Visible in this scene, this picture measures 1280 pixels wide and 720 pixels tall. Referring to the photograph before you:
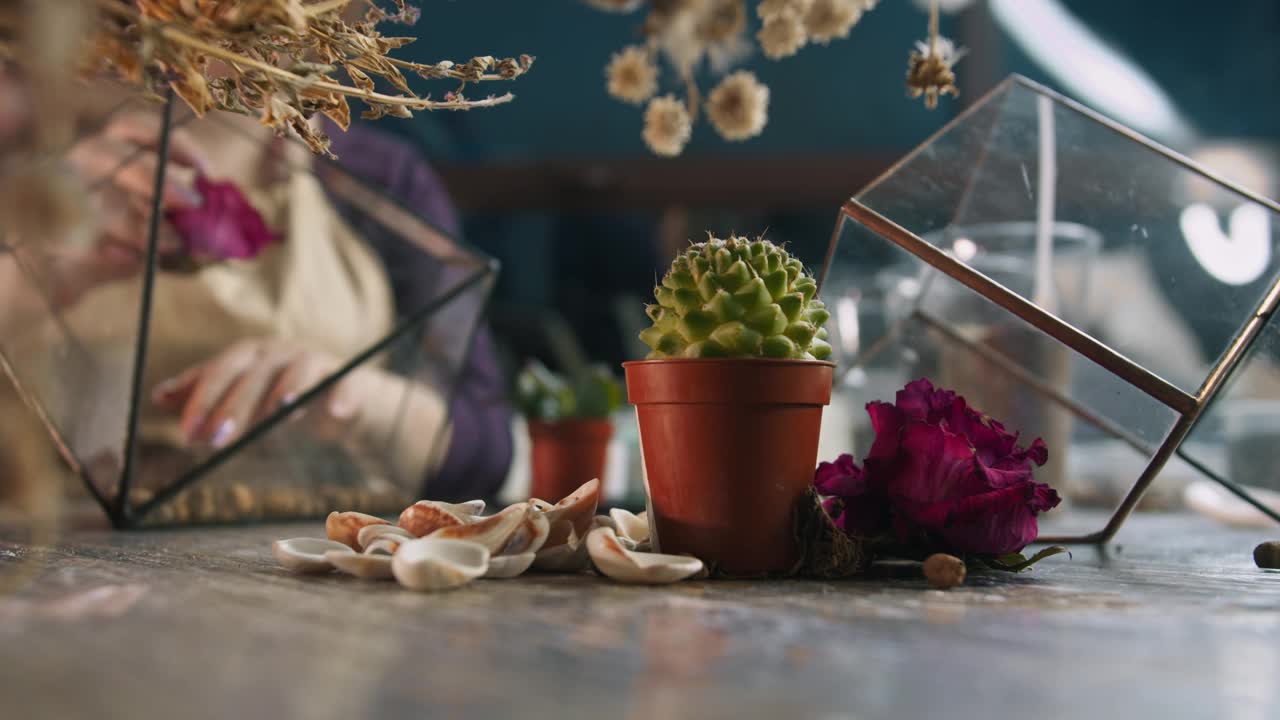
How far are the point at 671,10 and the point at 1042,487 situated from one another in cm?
29

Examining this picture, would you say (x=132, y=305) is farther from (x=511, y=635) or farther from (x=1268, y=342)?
(x=1268, y=342)

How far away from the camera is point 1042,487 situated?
18.4 inches

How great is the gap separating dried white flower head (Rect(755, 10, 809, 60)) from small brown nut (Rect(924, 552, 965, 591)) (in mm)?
250

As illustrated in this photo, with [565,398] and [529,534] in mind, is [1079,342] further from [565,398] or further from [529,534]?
[565,398]

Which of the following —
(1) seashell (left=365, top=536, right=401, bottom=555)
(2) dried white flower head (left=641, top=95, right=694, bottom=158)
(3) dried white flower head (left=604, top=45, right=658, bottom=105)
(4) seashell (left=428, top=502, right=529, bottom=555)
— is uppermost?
(3) dried white flower head (left=604, top=45, right=658, bottom=105)

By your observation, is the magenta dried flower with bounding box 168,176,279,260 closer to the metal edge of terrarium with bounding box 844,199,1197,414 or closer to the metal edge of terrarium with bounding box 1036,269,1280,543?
the metal edge of terrarium with bounding box 844,199,1197,414

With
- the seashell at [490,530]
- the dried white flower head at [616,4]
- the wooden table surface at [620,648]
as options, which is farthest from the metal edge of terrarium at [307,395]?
the dried white flower head at [616,4]

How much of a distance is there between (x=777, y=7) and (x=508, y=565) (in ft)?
0.95

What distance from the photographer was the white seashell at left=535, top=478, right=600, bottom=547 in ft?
1.58

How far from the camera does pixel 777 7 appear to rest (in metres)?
0.45

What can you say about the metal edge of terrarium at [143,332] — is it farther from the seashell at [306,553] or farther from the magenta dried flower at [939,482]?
the magenta dried flower at [939,482]

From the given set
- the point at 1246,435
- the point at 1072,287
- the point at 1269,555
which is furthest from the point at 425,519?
the point at 1246,435

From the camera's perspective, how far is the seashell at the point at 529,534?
0.46 metres

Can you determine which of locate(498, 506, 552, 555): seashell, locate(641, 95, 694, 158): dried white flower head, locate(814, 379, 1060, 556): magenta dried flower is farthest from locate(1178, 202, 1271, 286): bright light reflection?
locate(498, 506, 552, 555): seashell
